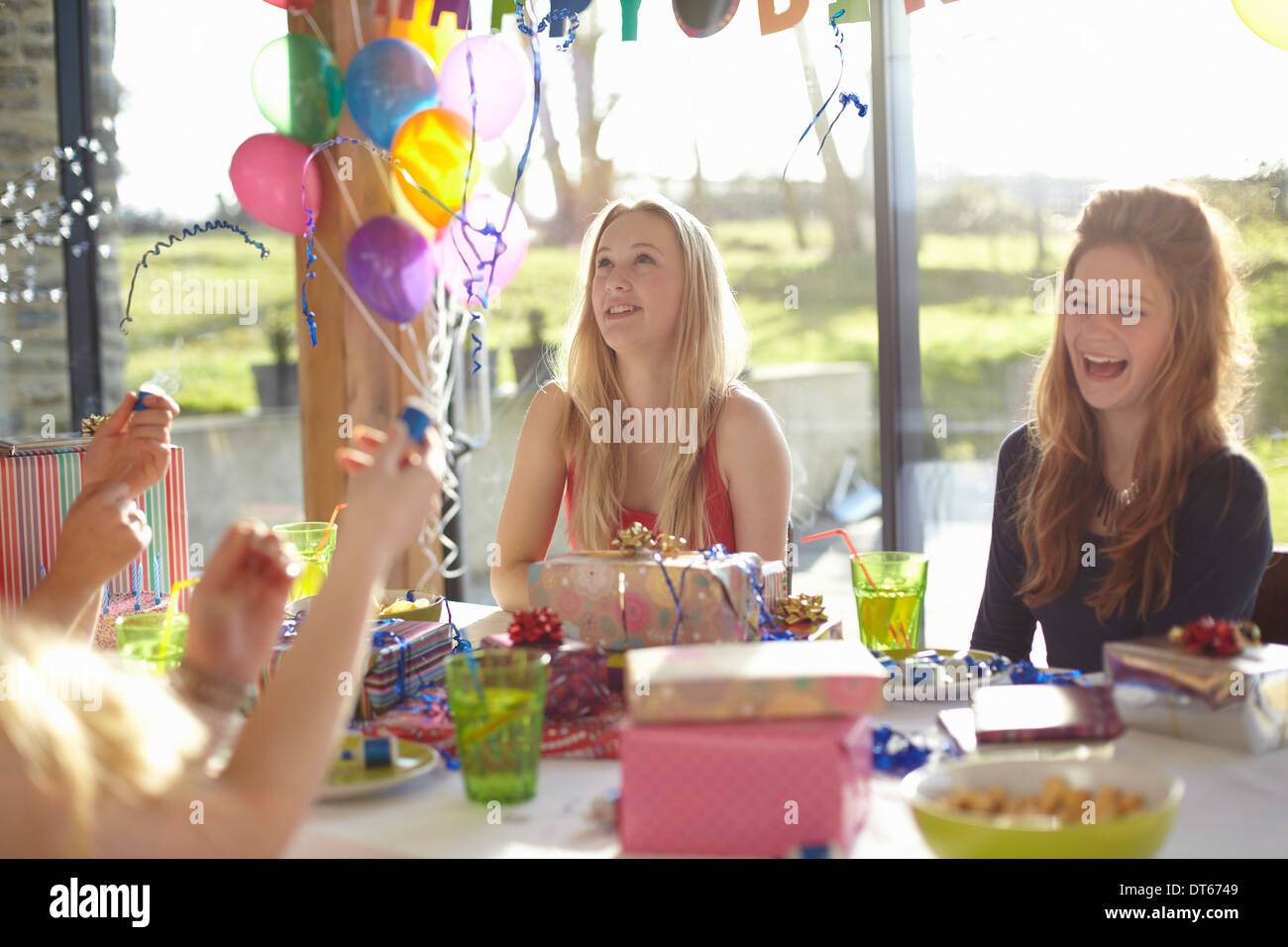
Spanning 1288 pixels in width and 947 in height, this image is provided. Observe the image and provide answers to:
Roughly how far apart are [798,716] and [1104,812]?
0.25m

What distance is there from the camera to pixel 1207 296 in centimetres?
171

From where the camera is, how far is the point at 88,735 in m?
0.81

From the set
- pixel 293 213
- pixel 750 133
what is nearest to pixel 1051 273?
pixel 750 133

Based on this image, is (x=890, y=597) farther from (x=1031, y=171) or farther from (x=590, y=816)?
(x=1031, y=171)

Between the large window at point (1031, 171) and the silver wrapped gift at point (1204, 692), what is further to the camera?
the large window at point (1031, 171)

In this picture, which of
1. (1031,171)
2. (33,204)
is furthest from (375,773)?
(33,204)

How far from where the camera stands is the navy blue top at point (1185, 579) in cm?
156

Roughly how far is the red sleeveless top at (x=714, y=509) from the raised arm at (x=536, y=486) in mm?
174

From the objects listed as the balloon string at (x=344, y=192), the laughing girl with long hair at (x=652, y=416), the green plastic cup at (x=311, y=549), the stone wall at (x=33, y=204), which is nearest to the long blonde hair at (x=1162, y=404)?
the laughing girl with long hair at (x=652, y=416)

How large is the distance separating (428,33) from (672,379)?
4.51 feet

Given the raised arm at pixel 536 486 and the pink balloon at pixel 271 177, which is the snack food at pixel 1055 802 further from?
the pink balloon at pixel 271 177
